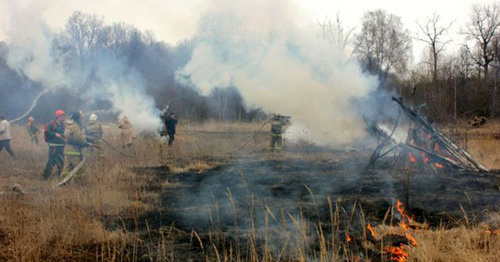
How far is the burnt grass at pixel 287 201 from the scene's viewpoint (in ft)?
19.0

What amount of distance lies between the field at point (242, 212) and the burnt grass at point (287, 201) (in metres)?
0.03

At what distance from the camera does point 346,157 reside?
14.1 metres

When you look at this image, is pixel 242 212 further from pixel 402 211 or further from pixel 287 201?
pixel 402 211

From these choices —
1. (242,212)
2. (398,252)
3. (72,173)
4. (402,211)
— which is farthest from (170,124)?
(398,252)

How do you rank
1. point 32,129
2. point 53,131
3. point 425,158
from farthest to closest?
point 32,129 → point 425,158 → point 53,131

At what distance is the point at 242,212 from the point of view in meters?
A: 7.04

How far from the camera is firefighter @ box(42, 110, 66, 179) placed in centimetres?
979

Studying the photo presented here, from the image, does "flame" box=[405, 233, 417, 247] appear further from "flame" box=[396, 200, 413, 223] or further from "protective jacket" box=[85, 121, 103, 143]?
"protective jacket" box=[85, 121, 103, 143]

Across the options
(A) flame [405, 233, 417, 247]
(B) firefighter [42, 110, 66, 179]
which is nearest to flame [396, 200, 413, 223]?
(A) flame [405, 233, 417, 247]

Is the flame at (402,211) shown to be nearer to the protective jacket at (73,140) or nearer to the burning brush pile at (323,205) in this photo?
the burning brush pile at (323,205)

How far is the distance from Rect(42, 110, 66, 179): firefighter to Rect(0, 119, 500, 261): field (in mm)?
567

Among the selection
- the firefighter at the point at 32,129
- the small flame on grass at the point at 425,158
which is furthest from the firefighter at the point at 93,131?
the small flame on grass at the point at 425,158

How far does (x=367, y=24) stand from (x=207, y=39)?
3894cm

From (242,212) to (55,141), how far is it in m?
6.14
